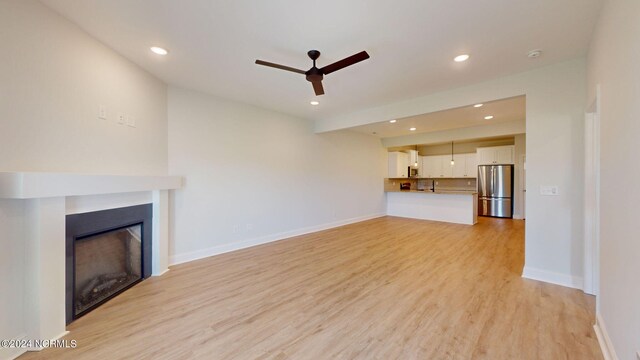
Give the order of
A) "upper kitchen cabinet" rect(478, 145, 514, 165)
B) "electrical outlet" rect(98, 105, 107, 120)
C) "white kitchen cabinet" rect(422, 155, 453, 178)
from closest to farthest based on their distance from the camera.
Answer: "electrical outlet" rect(98, 105, 107, 120), "upper kitchen cabinet" rect(478, 145, 514, 165), "white kitchen cabinet" rect(422, 155, 453, 178)

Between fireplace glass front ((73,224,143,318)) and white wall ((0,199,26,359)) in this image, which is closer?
white wall ((0,199,26,359))

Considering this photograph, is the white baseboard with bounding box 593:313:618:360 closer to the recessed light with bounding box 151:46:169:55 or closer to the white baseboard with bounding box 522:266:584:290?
the white baseboard with bounding box 522:266:584:290

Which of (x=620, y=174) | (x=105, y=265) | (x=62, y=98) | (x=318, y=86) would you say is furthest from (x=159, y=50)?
(x=620, y=174)

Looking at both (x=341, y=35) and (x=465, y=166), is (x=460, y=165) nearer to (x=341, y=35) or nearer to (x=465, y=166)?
(x=465, y=166)

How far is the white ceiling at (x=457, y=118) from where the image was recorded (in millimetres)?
4480

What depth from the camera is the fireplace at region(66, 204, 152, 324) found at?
2.23 m

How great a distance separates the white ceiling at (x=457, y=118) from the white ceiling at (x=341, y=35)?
134 cm

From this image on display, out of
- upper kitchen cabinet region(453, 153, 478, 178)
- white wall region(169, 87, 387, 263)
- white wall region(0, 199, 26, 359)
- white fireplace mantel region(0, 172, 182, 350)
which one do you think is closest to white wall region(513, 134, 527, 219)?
upper kitchen cabinet region(453, 153, 478, 178)

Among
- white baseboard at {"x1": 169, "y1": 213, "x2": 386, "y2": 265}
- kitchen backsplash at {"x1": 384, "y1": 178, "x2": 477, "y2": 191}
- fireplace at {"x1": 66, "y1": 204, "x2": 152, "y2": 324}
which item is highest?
kitchen backsplash at {"x1": 384, "y1": 178, "x2": 477, "y2": 191}

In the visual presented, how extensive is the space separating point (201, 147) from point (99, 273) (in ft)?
6.75

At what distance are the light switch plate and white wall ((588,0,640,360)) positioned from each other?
1.14 meters

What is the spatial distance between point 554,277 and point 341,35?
3.75 meters

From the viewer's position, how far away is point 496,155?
25.2ft

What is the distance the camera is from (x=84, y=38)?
2363mm
